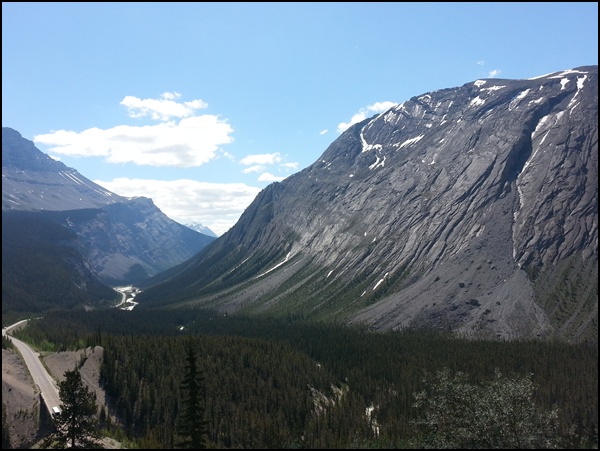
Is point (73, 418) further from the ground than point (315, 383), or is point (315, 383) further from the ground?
point (73, 418)

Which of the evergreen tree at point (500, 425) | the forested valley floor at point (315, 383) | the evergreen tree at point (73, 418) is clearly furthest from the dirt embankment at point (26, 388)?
the evergreen tree at point (500, 425)

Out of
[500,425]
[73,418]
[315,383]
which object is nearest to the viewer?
[500,425]

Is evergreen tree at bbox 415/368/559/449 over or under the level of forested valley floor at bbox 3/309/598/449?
over

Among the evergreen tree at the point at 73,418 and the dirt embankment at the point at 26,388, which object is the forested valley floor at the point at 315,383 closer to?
the dirt embankment at the point at 26,388

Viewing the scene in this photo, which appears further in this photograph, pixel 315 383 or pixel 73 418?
pixel 315 383

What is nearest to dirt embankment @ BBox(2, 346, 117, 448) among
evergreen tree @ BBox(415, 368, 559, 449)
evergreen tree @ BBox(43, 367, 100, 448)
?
evergreen tree @ BBox(43, 367, 100, 448)

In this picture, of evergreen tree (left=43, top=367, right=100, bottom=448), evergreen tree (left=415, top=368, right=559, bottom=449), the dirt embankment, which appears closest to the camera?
evergreen tree (left=415, top=368, right=559, bottom=449)

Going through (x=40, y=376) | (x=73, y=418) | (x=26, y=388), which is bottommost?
(x=40, y=376)

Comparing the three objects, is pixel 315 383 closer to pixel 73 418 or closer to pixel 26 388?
pixel 26 388

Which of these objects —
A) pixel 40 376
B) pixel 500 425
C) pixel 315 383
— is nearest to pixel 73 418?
pixel 40 376

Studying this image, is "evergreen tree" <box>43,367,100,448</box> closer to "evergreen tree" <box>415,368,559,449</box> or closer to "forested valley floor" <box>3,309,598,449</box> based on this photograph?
"forested valley floor" <box>3,309,598,449</box>
